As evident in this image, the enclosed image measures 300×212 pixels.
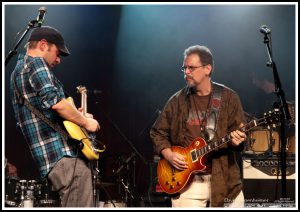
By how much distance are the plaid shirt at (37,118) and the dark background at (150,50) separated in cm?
146

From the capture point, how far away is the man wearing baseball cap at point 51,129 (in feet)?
15.0

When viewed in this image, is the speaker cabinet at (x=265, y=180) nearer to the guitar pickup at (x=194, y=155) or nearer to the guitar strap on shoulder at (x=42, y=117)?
the guitar pickup at (x=194, y=155)

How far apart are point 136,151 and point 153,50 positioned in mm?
1546

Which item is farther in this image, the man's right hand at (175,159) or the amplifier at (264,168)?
the amplifier at (264,168)

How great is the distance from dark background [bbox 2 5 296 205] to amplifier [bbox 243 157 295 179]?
24.1 inches

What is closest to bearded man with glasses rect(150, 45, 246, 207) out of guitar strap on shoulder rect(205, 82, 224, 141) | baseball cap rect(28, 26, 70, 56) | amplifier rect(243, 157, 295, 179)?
guitar strap on shoulder rect(205, 82, 224, 141)

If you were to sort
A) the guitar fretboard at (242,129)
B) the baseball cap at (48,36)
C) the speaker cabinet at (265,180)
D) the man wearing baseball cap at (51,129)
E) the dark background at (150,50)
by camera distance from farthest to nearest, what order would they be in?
the dark background at (150,50) < the speaker cabinet at (265,180) < the guitar fretboard at (242,129) < the baseball cap at (48,36) < the man wearing baseball cap at (51,129)

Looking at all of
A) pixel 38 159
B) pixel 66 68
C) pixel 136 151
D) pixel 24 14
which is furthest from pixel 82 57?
pixel 38 159

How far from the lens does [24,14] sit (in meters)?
6.09

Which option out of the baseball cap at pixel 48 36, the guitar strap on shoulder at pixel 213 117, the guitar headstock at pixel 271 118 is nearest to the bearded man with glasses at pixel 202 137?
the guitar strap on shoulder at pixel 213 117

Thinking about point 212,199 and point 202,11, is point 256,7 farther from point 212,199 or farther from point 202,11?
point 212,199

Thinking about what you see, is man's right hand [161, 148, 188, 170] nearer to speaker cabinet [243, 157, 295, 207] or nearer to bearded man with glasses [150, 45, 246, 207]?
bearded man with glasses [150, 45, 246, 207]

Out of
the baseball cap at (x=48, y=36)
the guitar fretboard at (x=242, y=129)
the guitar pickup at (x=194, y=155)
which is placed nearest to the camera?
the baseball cap at (x=48, y=36)

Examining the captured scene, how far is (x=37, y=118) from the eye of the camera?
4.66 m
